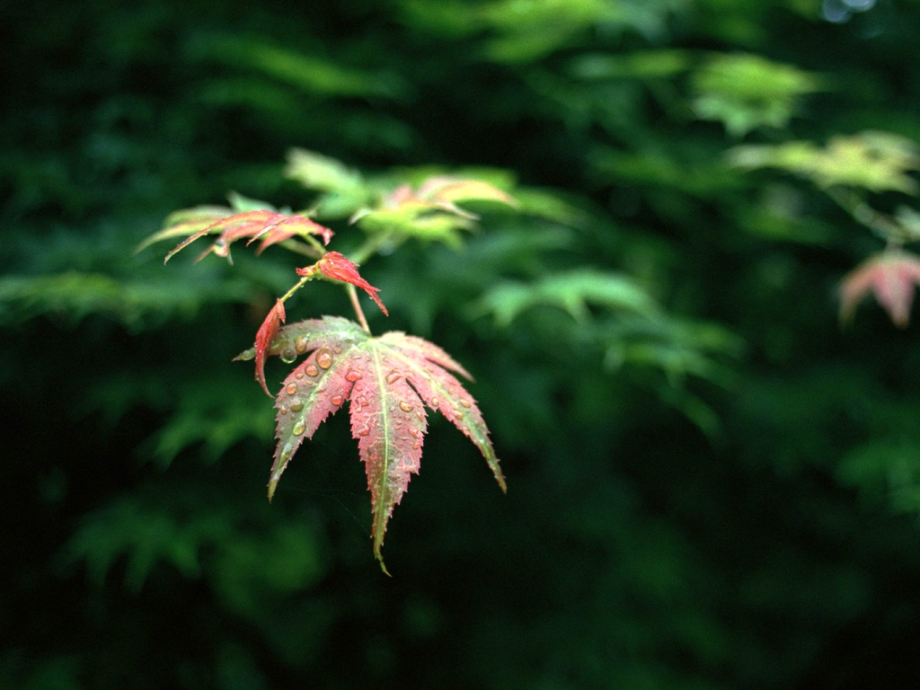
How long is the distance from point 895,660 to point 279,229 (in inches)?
99.6

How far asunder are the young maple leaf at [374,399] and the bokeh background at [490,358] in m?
0.48

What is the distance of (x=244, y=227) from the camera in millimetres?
637

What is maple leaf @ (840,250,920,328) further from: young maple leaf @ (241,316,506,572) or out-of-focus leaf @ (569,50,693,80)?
young maple leaf @ (241,316,506,572)

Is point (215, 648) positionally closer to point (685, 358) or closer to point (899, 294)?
point (685, 358)

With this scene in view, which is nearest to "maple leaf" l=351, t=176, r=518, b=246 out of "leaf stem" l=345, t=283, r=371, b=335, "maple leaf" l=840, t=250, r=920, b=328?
"leaf stem" l=345, t=283, r=371, b=335

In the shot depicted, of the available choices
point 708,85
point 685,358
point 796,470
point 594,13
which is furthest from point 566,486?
point 594,13

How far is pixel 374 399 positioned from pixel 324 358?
62mm

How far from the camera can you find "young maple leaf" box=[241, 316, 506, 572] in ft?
1.52

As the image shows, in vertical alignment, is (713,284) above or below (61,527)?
above

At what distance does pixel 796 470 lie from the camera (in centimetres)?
188

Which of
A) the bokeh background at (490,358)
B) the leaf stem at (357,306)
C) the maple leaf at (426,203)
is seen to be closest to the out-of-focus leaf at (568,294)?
the bokeh background at (490,358)

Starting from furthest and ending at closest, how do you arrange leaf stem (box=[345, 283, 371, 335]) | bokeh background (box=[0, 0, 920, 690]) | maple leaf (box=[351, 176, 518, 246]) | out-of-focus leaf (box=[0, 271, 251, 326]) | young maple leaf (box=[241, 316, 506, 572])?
bokeh background (box=[0, 0, 920, 690]) → out-of-focus leaf (box=[0, 271, 251, 326]) → maple leaf (box=[351, 176, 518, 246]) → leaf stem (box=[345, 283, 371, 335]) → young maple leaf (box=[241, 316, 506, 572])

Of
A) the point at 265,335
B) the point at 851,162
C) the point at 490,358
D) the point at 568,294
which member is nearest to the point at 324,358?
the point at 265,335

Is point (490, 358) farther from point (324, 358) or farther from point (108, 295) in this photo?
point (324, 358)
